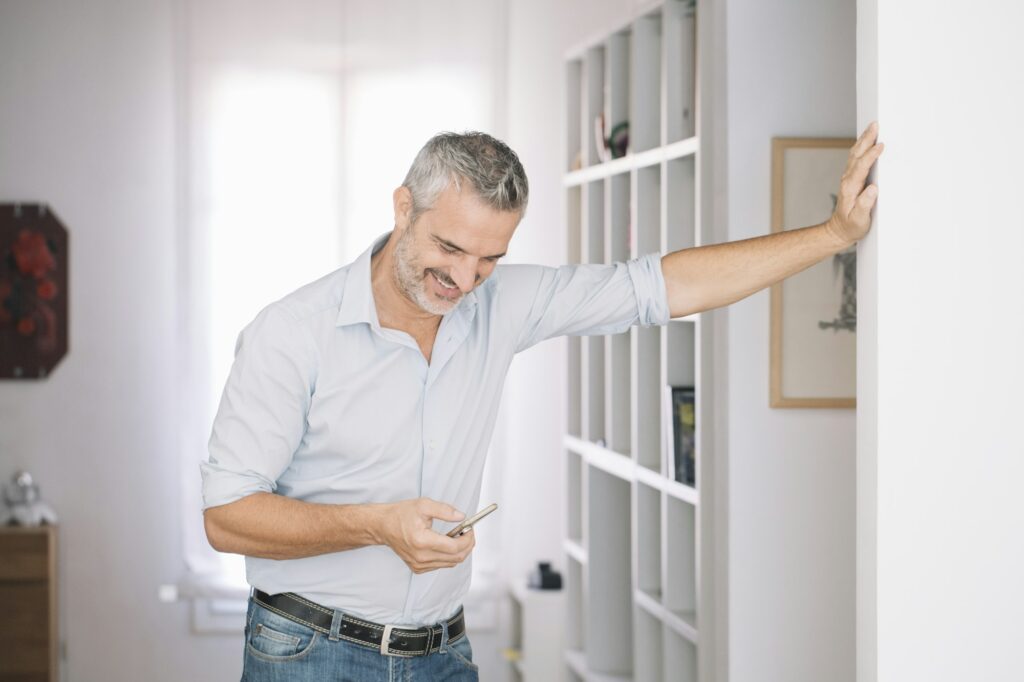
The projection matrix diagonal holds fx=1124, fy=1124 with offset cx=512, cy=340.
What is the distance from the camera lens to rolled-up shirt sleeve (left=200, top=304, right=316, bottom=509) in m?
2.00

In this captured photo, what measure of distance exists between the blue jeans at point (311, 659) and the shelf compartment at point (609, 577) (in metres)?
1.95

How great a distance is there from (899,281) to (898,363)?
0.41 ft

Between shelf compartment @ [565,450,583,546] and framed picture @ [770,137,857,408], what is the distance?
1.60 metres

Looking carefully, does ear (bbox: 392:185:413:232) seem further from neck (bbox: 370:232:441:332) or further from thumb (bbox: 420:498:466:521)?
thumb (bbox: 420:498:466:521)

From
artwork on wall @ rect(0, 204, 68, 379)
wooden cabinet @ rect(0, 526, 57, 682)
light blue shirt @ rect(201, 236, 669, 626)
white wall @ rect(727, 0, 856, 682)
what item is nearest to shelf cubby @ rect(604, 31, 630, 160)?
white wall @ rect(727, 0, 856, 682)

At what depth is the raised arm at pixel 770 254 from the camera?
1750mm

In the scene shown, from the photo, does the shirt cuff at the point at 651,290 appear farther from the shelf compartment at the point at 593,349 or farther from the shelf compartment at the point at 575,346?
the shelf compartment at the point at 575,346

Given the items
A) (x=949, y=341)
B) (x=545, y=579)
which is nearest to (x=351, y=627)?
(x=949, y=341)

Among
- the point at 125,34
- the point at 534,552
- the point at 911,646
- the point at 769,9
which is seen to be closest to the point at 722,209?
the point at 769,9

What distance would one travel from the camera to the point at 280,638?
2137 millimetres

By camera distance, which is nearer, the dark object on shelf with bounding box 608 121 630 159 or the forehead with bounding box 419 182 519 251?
the forehead with bounding box 419 182 519 251

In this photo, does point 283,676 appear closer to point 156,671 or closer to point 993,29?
point 993,29

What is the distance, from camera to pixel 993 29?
1709mm

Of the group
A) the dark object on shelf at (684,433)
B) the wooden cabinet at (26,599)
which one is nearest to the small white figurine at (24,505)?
the wooden cabinet at (26,599)
